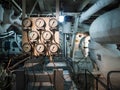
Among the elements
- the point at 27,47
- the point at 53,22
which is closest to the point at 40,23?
the point at 53,22

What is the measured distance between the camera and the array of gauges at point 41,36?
4285mm

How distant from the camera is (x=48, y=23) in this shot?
4.37 metres

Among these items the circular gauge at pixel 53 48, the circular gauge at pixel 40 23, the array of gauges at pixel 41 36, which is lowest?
the circular gauge at pixel 53 48

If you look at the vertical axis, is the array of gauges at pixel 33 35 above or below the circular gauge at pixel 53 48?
above

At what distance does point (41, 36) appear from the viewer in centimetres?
435

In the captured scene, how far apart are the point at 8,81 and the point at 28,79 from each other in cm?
109

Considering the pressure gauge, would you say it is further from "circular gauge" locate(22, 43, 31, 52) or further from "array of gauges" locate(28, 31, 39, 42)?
"circular gauge" locate(22, 43, 31, 52)

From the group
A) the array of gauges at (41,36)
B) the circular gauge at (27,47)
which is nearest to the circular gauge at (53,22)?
the array of gauges at (41,36)

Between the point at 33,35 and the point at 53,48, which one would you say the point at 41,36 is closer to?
the point at 33,35

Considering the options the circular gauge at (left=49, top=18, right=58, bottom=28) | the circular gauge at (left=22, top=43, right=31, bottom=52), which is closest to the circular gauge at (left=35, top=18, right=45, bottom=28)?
the circular gauge at (left=49, top=18, right=58, bottom=28)

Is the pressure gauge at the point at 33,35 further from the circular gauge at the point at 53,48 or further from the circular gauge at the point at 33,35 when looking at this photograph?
the circular gauge at the point at 53,48

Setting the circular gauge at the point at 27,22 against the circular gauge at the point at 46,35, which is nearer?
the circular gauge at the point at 46,35

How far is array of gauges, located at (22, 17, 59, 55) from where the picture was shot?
4.29 m

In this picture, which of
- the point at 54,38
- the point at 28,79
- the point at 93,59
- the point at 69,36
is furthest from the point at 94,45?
the point at 28,79
